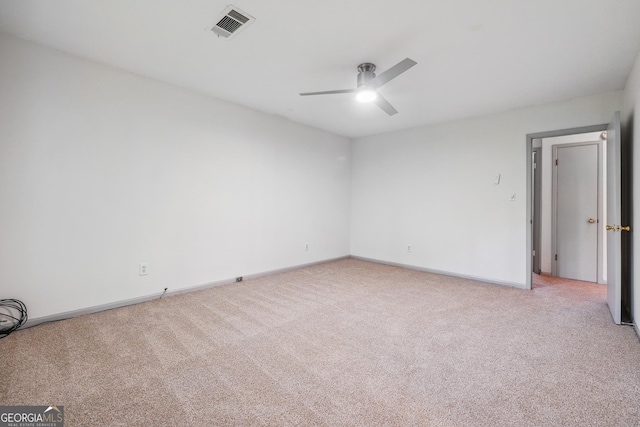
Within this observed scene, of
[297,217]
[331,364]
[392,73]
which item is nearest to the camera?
[331,364]

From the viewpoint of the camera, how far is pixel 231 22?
2145 mm

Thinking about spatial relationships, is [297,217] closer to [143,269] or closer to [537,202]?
[143,269]

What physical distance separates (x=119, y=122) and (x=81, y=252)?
1.37m

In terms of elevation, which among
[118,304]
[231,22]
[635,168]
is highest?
[231,22]

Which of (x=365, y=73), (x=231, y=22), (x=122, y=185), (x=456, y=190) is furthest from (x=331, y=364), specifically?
(x=456, y=190)

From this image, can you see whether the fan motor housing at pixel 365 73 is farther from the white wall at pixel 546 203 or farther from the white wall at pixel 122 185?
the white wall at pixel 546 203

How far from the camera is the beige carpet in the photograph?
5.03 feet

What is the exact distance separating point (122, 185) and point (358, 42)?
273 centimetres

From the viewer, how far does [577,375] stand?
1.88 meters

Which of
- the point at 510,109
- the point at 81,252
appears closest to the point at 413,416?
the point at 81,252

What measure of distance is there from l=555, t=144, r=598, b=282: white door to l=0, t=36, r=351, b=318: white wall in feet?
14.3

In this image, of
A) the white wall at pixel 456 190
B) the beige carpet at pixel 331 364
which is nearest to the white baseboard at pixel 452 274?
the white wall at pixel 456 190

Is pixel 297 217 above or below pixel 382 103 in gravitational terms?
below

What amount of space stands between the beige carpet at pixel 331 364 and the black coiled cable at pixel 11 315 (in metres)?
0.12
